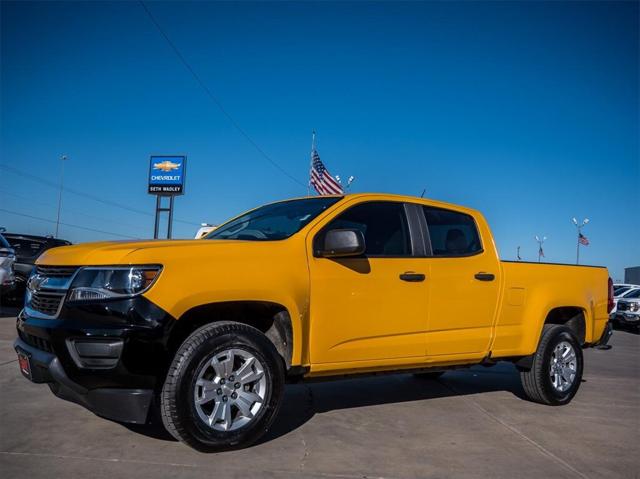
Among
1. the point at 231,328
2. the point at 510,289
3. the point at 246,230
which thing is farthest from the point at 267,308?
the point at 510,289

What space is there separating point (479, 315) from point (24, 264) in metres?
10.6

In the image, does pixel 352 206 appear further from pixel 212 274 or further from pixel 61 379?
pixel 61 379

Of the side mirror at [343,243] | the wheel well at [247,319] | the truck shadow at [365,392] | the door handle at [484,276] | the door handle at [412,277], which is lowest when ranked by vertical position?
the truck shadow at [365,392]

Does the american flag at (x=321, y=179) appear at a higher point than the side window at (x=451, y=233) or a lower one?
higher

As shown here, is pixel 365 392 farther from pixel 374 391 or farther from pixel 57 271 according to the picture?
pixel 57 271

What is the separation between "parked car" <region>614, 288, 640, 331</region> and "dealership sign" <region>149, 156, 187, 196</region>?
16.7 m

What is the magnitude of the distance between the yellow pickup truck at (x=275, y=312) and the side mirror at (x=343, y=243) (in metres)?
0.01

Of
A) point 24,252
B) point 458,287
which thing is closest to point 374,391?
point 458,287

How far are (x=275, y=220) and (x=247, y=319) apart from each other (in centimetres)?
102

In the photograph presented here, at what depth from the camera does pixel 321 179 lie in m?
21.9

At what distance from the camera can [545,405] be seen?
5.70 metres

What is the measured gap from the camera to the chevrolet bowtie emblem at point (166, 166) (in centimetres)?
2252

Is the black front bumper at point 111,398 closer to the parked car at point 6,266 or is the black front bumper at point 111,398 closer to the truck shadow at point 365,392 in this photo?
the truck shadow at point 365,392

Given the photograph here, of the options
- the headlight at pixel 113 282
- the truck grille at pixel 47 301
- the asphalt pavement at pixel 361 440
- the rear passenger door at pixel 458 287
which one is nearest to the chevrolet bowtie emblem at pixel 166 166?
the asphalt pavement at pixel 361 440
